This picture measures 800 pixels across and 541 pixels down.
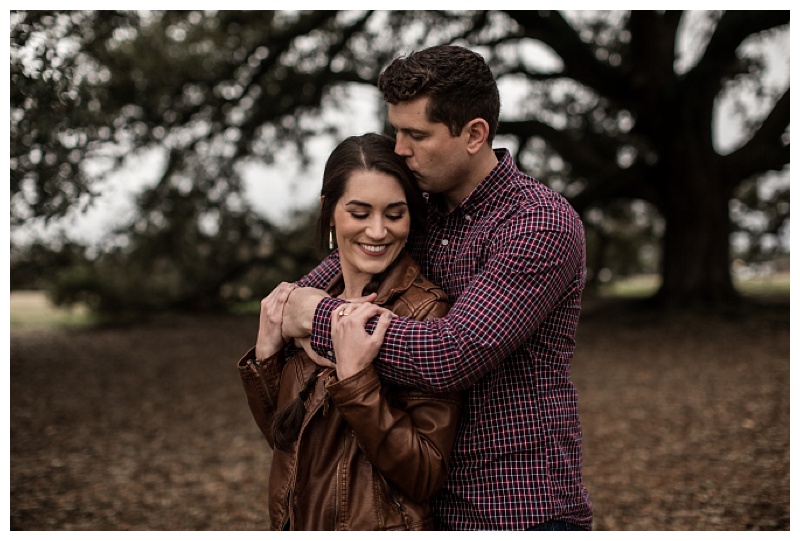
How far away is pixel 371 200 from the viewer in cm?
208

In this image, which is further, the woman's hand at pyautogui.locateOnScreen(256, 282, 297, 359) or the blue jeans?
the woman's hand at pyautogui.locateOnScreen(256, 282, 297, 359)

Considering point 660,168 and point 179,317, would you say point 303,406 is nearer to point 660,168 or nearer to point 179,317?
point 660,168

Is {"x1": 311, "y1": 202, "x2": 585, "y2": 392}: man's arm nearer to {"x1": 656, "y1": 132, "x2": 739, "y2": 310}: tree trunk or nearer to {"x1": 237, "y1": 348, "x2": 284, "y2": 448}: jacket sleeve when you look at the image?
{"x1": 237, "y1": 348, "x2": 284, "y2": 448}: jacket sleeve

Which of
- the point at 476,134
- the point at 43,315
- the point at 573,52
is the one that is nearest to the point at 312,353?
the point at 476,134

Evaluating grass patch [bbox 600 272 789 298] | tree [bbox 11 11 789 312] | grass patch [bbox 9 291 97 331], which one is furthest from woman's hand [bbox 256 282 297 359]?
grass patch [bbox 9 291 97 331]

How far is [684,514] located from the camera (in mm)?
5078

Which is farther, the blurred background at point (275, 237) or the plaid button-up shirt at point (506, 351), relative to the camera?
the blurred background at point (275, 237)

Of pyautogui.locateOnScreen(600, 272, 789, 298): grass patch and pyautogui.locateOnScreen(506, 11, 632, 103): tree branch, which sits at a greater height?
pyautogui.locateOnScreen(506, 11, 632, 103): tree branch

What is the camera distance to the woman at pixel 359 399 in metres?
1.88

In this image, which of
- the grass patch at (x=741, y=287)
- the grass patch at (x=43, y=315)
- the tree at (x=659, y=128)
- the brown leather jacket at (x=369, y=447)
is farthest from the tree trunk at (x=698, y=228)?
the grass patch at (x=43, y=315)

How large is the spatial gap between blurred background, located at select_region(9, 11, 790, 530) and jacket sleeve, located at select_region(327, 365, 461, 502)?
3.00 meters

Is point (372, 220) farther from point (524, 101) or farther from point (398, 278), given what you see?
point (524, 101)

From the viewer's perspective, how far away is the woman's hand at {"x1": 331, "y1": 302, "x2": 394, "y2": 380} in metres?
1.88

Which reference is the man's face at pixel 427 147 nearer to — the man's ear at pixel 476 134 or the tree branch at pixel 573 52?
the man's ear at pixel 476 134
